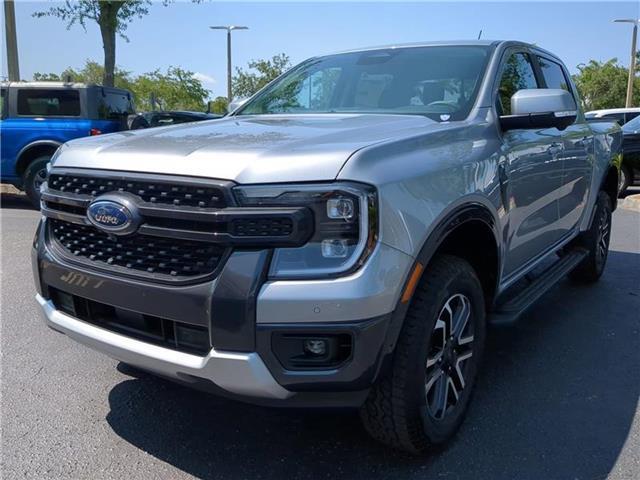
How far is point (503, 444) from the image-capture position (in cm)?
267

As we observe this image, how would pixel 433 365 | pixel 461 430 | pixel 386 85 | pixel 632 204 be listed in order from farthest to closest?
pixel 632 204, pixel 386 85, pixel 461 430, pixel 433 365

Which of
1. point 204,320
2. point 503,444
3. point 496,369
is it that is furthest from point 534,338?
point 204,320

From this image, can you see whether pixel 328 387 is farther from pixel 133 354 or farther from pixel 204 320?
pixel 133 354

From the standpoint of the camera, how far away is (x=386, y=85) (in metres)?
3.50

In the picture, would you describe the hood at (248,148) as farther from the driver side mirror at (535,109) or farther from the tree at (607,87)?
the tree at (607,87)

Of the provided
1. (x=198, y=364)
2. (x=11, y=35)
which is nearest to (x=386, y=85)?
(x=198, y=364)

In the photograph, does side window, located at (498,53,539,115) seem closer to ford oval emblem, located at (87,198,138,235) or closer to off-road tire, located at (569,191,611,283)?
off-road tire, located at (569,191,611,283)

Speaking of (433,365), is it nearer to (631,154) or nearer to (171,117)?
(171,117)

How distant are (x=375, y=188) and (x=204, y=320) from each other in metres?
0.76

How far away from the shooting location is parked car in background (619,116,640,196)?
37.0ft

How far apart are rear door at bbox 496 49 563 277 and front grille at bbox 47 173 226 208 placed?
1592 millimetres

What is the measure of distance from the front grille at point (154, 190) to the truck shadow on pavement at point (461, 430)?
3.10 feet

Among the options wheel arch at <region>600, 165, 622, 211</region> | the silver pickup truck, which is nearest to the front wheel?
the silver pickup truck

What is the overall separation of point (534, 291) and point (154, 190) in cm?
246
